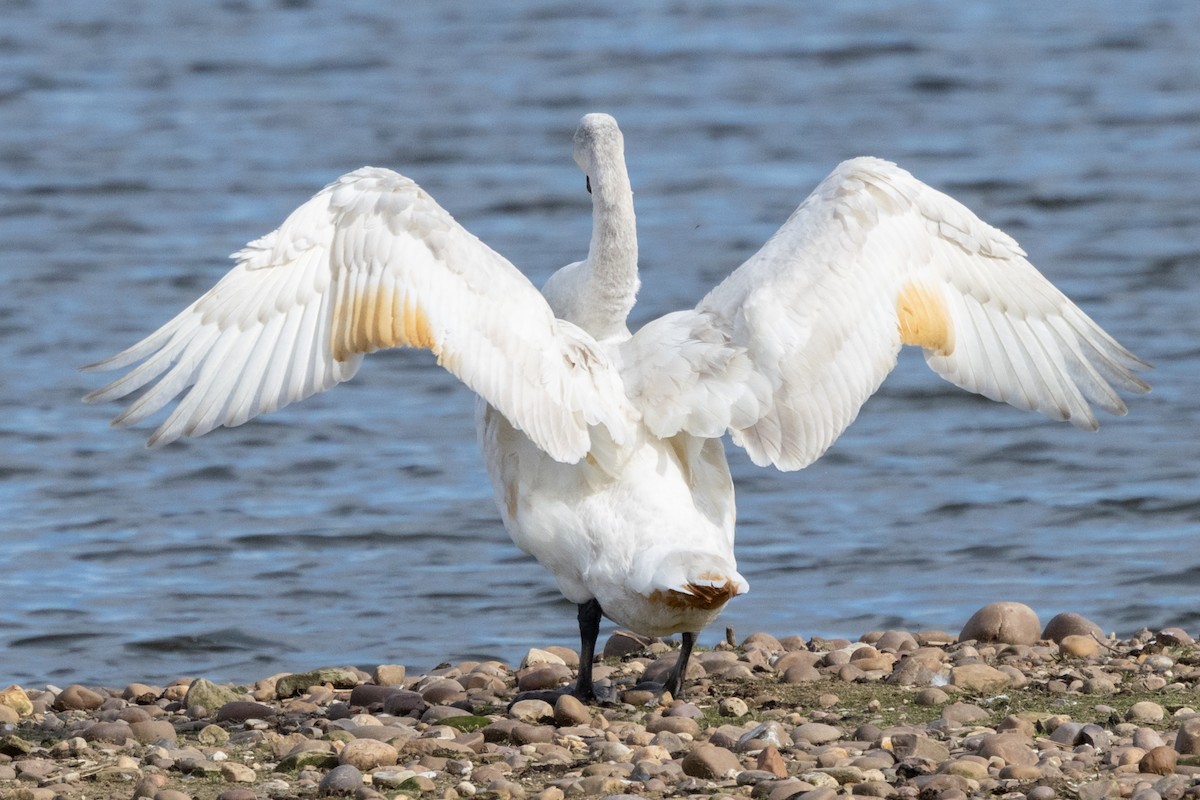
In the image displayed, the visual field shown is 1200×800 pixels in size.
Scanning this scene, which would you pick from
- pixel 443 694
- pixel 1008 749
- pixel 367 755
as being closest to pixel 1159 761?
pixel 1008 749

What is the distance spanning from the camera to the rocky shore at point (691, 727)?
230 inches

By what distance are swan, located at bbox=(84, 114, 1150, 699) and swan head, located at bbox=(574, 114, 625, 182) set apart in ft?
2.26

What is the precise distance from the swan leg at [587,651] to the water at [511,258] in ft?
6.45

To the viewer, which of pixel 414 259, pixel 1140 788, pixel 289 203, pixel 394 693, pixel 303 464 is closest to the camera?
pixel 1140 788

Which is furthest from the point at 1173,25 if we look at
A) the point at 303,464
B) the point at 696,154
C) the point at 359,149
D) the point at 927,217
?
the point at 927,217

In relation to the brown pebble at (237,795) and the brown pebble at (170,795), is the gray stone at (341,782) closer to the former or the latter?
the brown pebble at (237,795)

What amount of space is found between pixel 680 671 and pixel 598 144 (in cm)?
192

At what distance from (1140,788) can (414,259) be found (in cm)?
281

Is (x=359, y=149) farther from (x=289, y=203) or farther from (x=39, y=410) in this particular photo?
(x=39, y=410)

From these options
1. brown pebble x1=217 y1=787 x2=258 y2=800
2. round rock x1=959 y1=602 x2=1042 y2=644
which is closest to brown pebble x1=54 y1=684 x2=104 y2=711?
brown pebble x1=217 y1=787 x2=258 y2=800

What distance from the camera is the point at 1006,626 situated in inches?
322

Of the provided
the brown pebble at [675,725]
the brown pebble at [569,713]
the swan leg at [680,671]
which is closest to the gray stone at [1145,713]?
the brown pebble at [675,725]

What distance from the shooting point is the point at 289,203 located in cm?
1811

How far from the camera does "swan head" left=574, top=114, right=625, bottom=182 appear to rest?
755 centimetres
